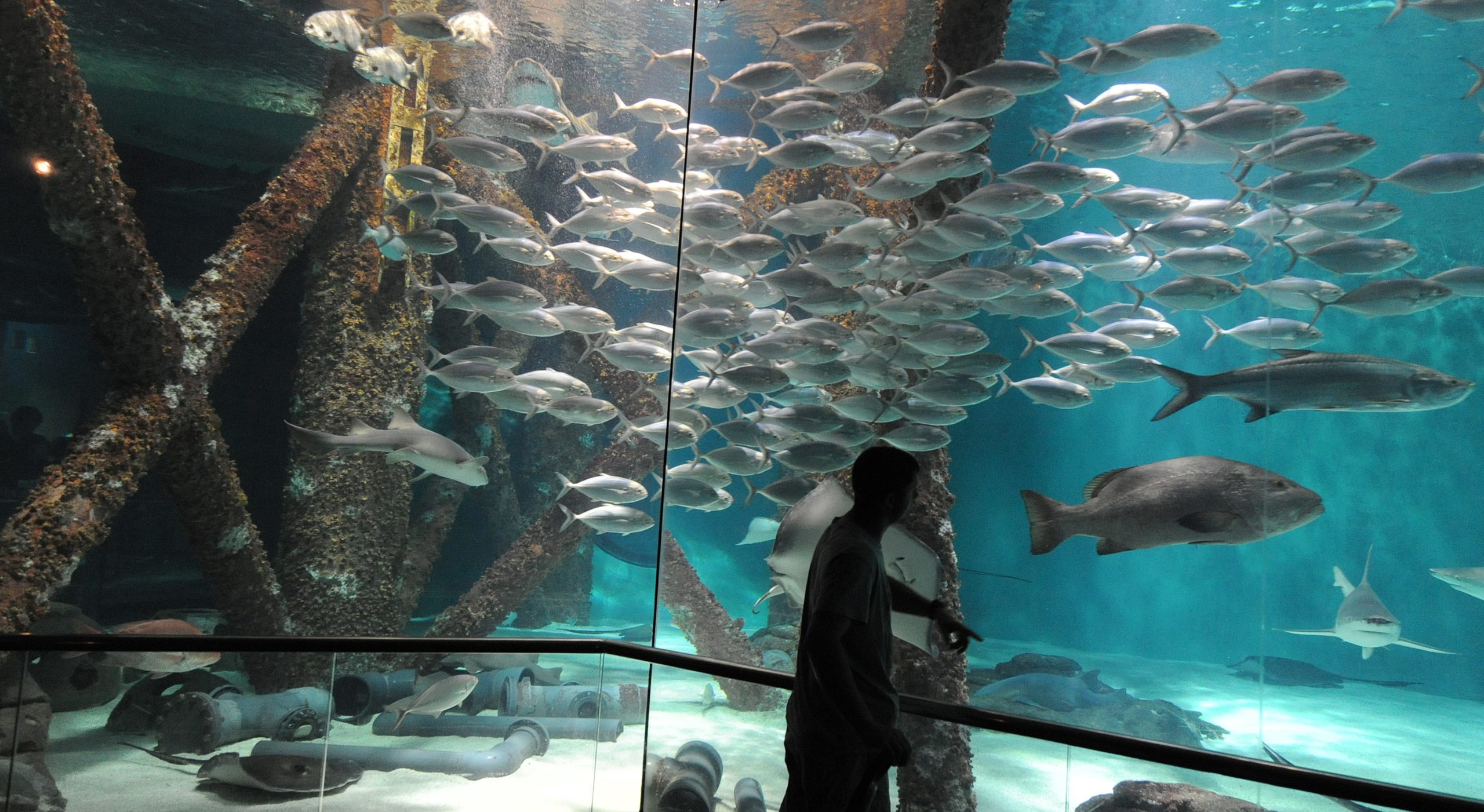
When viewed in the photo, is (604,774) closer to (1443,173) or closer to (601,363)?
(601,363)

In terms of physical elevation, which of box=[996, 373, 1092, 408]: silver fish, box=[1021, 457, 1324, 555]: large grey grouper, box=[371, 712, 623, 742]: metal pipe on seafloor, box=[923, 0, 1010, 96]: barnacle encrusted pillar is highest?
box=[923, 0, 1010, 96]: barnacle encrusted pillar

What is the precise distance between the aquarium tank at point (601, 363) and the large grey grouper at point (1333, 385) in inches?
0.7

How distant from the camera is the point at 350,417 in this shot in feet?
22.8

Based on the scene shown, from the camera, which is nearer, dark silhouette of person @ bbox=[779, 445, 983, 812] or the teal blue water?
dark silhouette of person @ bbox=[779, 445, 983, 812]

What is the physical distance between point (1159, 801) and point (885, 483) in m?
2.56

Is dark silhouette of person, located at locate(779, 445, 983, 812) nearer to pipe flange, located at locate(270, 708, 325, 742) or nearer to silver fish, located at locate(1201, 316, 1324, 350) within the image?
silver fish, located at locate(1201, 316, 1324, 350)

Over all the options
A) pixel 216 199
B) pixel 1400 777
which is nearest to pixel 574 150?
pixel 216 199

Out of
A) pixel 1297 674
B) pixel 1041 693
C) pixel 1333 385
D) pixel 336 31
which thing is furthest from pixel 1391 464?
pixel 336 31

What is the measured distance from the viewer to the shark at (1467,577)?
4.80 meters

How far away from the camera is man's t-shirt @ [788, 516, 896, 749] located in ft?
5.20

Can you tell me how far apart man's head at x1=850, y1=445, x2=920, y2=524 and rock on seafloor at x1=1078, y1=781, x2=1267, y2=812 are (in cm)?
→ 218

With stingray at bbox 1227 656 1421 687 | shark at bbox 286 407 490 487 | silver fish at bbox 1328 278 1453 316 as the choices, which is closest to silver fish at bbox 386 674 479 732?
shark at bbox 286 407 490 487

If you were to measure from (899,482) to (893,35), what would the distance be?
7.91 meters

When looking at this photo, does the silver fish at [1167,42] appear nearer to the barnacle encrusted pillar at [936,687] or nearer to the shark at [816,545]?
the barnacle encrusted pillar at [936,687]
